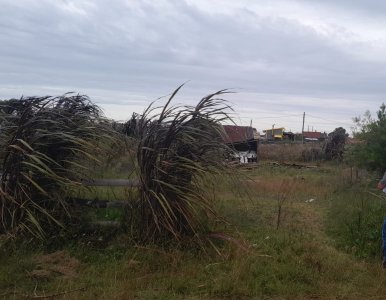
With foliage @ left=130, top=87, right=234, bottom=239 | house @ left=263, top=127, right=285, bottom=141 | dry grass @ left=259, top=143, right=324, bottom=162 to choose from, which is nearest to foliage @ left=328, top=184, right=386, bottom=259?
foliage @ left=130, top=87, right=234, bottom=239

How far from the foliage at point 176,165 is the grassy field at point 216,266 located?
1.00 feet

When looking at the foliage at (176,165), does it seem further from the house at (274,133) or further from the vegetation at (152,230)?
the house at (274,133)

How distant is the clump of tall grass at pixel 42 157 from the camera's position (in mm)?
6742

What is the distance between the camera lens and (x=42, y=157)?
6.87 meters

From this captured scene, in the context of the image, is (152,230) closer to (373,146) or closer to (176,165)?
(176,165)

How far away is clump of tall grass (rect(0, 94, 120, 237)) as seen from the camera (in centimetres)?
674

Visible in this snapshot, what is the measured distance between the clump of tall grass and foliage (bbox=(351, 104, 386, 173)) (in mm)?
7933

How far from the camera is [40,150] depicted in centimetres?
712

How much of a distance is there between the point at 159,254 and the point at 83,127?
2387 mm

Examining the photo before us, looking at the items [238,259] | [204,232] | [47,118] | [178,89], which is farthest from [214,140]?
[47,118]

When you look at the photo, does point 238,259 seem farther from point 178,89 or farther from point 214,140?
point 178,89

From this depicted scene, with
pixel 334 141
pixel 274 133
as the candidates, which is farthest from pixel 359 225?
pixel 274 133

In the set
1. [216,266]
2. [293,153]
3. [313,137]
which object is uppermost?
[313,137]

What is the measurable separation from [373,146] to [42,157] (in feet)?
29.8
